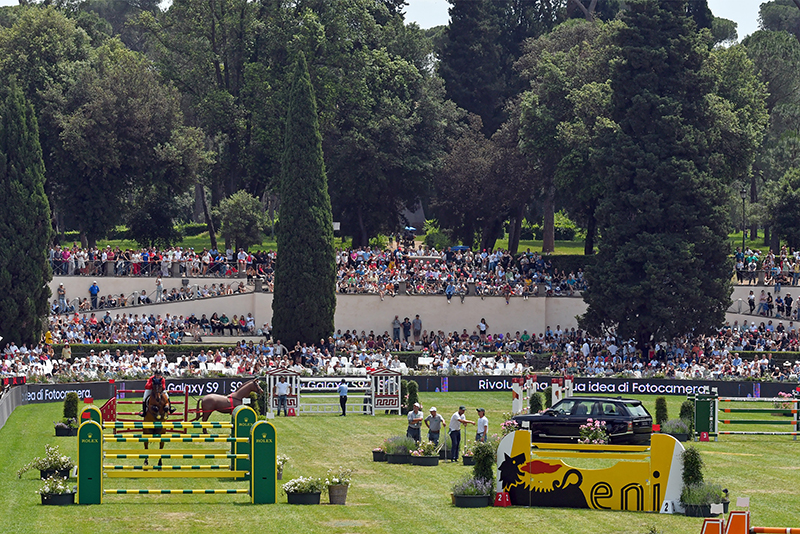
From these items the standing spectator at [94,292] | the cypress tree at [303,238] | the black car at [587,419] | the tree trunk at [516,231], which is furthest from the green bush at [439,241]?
the black car at [587,419]

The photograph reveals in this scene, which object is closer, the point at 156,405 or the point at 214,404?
the point at 156,405

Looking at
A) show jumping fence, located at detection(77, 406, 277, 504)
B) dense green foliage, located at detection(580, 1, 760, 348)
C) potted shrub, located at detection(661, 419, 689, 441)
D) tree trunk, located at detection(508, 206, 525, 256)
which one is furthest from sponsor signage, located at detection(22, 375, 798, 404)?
tree trunk, located at detection(508, 206, 525, 256)

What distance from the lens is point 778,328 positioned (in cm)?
5634

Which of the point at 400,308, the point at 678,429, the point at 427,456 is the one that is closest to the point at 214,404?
the point at 427,456

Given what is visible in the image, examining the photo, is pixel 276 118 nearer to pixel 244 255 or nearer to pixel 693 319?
pixel 244 255

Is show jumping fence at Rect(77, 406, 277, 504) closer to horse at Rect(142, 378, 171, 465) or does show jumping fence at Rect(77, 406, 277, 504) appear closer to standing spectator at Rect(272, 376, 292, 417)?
horse at Rect(142, 378, 171, 465)

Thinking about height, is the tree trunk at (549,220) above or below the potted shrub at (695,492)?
above

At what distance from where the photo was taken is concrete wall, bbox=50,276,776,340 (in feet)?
185

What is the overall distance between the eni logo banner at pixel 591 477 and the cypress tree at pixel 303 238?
33460 mm

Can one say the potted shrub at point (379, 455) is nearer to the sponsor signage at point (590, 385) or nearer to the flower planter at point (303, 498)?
the flower planter at point (303, 498)

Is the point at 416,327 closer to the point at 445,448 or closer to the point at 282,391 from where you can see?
the point at 282,391

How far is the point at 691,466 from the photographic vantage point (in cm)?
1894

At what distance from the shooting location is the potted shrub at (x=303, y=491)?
19219 mm

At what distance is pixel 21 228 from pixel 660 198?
29847mm
